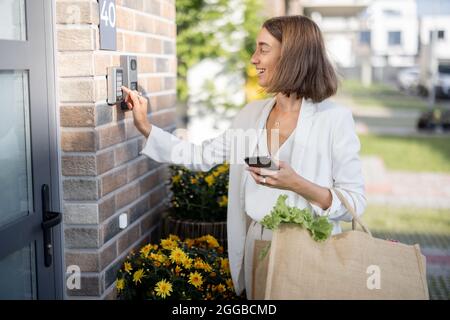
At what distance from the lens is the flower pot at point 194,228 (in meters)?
3.45

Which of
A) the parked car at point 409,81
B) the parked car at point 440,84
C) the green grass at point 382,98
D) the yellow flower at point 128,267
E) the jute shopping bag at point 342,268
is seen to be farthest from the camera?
the parked car at point 409,81

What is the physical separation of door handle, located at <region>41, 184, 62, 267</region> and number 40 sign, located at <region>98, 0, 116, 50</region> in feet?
2.01

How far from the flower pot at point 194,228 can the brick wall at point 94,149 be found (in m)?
0.41

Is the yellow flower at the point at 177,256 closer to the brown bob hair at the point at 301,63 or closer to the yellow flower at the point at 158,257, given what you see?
the yellow flower at the point at 158,257

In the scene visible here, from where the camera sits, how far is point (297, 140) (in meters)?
2.53

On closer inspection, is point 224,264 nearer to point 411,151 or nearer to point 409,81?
point 411,151

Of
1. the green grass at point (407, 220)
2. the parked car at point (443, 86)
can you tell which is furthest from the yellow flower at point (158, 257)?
the parked car at point (443, 86)

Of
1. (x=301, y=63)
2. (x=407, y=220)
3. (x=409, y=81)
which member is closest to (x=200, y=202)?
(x=301, y=63)

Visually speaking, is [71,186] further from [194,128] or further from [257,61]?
[194,128]

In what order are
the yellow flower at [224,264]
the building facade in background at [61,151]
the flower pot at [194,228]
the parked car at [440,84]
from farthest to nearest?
the parked car at [440,84] → the flower pot at [194,228] → the yellow flower at [224,264] → the building facade in background at [61,151]

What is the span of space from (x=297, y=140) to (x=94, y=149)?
2.61 feet

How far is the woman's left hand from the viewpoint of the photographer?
2.22 metres
